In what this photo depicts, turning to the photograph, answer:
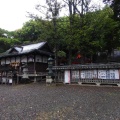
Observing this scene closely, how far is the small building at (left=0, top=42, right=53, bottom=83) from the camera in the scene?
24.7 metres

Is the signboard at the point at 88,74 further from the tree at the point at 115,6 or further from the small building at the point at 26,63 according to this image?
the tree at the point at 115,6

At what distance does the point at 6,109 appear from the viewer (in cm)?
920

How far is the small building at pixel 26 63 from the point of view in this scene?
24.7 metres

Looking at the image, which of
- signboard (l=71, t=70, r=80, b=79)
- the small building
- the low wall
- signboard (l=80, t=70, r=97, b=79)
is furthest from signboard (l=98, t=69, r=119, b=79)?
the small building

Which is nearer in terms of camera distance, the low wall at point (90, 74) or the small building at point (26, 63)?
the low wall at point (90, 74)

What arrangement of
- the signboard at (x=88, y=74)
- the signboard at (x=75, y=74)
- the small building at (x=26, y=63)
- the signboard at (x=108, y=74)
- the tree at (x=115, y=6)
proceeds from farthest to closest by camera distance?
the tree at (x=115, y=6)
the small building at (x=26, y=63)
the signboard at (x=75, y=74)
the signboard at (x=88, y=74)
the signboard at (x=108, y=74)

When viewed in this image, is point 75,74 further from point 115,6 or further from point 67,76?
point 115,6

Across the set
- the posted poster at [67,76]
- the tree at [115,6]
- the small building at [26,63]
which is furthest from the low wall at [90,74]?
the tree at [115,6]

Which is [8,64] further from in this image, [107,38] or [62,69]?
[107,38]

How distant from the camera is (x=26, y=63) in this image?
26.9 metres

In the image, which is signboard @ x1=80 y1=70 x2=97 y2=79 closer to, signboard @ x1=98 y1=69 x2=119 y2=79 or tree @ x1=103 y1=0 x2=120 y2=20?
signboard @ x1=98 y1=69 x2=119 y2=79

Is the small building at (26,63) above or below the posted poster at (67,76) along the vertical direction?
above

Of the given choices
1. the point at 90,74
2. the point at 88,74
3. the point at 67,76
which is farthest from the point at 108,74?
the point at 67,76

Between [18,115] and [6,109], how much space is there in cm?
148
